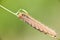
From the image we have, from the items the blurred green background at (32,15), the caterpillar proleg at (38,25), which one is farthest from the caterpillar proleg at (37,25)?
the blurred green background at (32,15)

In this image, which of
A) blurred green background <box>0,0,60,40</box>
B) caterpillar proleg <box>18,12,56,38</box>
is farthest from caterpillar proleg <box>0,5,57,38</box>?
blurred green background <box>0,0,60,40</box>

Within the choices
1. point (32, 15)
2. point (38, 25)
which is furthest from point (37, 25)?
point (32, 15)

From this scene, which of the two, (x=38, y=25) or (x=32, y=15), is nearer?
(x=38, y=25)

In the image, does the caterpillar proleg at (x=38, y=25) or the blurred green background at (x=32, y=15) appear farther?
the blurred green background at (x=32, y=15)

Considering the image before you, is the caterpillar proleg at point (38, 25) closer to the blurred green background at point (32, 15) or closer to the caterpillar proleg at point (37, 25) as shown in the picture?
the caterpillar proleg at point (37, 25)

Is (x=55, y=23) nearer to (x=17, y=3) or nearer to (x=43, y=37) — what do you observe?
(x=43, y=37)

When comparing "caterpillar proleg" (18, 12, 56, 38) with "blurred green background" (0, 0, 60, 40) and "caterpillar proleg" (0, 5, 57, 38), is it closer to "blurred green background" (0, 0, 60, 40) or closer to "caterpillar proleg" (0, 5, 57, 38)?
"caterpillar proleg" (0, 5, 57, 38)

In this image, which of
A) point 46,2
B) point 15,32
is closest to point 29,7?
point 46,2

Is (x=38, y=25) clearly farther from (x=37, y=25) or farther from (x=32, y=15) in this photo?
(x=32, y=15)
